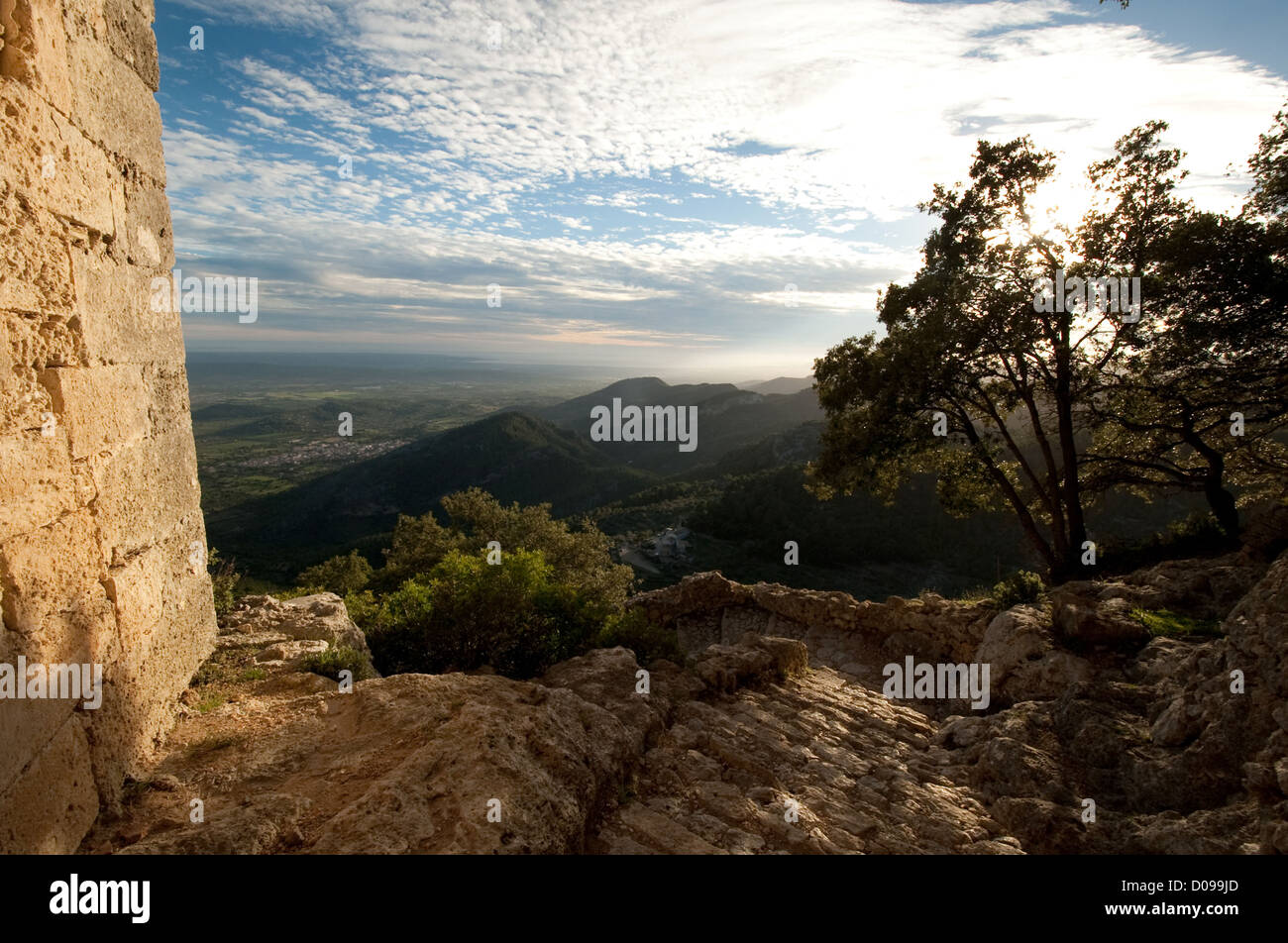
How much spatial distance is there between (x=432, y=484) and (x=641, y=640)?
91235mm

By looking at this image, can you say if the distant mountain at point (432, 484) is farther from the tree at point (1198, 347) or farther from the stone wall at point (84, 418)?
the stone wall at point (84, 418)

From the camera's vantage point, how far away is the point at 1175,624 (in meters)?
8.73

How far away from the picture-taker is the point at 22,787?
354 centimetres

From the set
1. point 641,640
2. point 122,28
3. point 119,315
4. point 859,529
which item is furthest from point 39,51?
point 859,529

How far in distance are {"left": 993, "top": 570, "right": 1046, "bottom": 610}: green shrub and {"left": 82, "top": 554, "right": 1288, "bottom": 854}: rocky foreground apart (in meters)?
2.49

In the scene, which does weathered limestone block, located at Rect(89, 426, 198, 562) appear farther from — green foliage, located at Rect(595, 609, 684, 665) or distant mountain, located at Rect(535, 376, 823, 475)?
distant mountain, located at Rect(535, 376, 823, 475)

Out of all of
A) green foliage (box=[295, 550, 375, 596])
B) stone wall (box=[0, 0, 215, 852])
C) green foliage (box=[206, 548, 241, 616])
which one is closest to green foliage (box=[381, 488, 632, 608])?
green foliage (box=[295, 550, 375, 596])

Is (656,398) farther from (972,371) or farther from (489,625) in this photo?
(489,625)

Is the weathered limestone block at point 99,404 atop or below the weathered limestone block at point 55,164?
below

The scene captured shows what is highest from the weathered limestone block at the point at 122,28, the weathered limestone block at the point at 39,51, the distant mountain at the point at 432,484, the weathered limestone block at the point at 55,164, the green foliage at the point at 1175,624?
the weathered limestone block at the point at 122,28

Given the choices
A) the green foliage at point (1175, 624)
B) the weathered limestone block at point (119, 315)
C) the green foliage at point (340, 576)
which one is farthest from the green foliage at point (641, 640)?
the green foliage at point (340, 576)

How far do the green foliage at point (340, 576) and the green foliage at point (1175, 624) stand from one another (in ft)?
82.8

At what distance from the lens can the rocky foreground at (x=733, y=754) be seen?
4.22 meters
